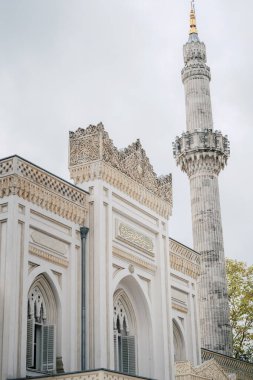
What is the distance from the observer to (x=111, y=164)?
2022 centimetres

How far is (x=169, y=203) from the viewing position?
23.2 m

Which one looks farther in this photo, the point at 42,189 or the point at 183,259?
the point at 183,259

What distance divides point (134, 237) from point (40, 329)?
15.4 ft

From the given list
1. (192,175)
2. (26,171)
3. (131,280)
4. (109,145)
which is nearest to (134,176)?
(109,145)

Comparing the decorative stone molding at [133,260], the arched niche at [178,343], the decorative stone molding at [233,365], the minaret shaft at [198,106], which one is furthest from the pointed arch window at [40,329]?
the minaret shaft at [198,106]

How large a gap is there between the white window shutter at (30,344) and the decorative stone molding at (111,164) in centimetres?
455

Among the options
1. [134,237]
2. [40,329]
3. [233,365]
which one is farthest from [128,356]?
[233,365]

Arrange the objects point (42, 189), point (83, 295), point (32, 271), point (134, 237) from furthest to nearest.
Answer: point (134, 237) < point (83, 295) < point (42, 189) < point (32, 271)

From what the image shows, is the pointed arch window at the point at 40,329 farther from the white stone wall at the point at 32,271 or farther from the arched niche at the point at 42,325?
the white stone wall at the point at 32,271

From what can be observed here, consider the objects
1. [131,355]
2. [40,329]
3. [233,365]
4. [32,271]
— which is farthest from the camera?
[233,365]

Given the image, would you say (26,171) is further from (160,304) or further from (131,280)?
(160,304)

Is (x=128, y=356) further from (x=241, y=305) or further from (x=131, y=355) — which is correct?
(x=241, y=305)

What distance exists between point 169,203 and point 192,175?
11.8m

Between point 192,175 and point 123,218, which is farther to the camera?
point 192,175
